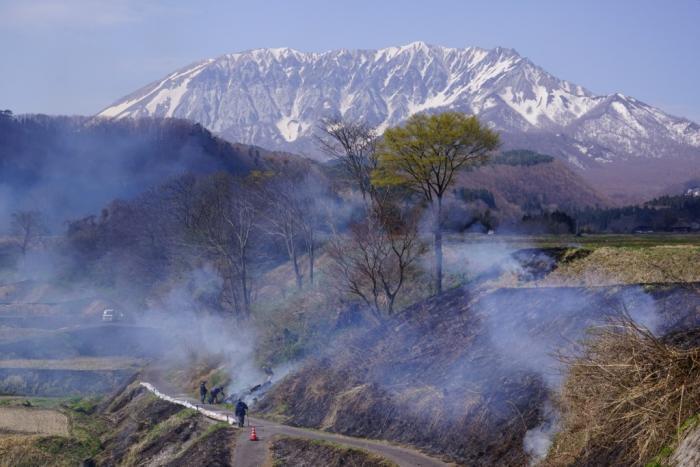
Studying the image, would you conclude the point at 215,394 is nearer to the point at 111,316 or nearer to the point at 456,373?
the point at 456,373

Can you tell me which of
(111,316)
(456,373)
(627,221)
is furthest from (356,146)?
(627,221)

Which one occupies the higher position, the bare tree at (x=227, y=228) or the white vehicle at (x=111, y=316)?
the bare tree at (x=227, y=228)

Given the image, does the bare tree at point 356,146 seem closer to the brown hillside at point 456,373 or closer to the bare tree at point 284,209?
the bare tree at point 284,209

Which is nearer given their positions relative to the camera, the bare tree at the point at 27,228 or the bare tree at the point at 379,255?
the bare tree at the point at 379,255

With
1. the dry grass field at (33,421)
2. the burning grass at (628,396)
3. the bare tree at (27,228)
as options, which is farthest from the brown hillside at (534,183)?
the burning grass at (628,396)

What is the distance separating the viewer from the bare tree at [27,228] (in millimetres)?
87500

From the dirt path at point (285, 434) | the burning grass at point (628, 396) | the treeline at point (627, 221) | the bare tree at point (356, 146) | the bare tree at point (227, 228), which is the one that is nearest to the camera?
the burning grass at point (628, 396)

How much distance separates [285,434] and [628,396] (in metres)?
13.7

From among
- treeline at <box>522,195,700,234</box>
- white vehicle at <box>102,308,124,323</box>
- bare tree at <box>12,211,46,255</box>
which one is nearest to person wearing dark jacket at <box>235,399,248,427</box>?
white vehicle at <box>102,308,124,323</box>

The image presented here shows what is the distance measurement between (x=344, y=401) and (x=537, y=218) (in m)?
48.4

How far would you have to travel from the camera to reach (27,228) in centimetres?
8575

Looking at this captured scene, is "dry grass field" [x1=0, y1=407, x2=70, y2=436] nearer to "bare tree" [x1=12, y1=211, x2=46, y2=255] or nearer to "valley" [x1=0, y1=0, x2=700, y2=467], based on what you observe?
"valley" [x1=0, y1=0, x2=700, y2=467]

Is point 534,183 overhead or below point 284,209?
below

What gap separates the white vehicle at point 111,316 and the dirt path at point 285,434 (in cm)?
3453
